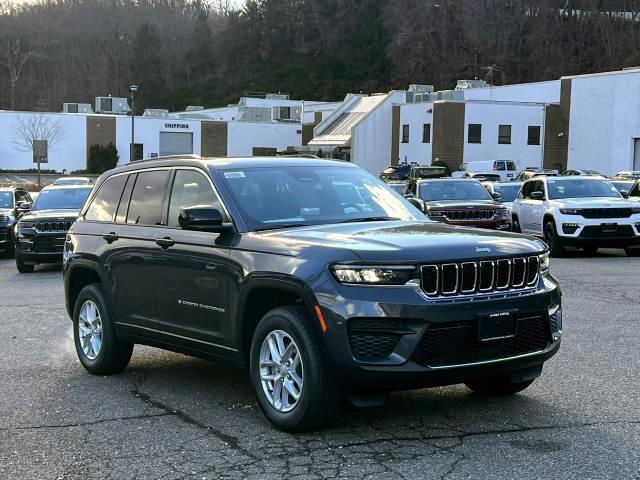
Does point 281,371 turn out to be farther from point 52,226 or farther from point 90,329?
point 52,226

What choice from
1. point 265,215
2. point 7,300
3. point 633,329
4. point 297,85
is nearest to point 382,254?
point 265,215

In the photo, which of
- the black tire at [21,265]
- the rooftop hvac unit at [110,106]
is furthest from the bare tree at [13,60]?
the black tire at [21,265]

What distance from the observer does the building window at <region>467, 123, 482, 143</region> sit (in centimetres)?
6034

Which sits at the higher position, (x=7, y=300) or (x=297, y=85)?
(x=297, y=85)

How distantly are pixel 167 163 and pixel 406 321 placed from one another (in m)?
2.89

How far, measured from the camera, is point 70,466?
485 cm

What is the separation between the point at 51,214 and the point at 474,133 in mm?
47456

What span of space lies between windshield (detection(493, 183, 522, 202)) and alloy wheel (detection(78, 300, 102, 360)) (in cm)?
1874

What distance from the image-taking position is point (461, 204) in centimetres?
1783

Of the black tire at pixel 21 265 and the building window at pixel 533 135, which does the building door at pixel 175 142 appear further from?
the black tire at pixel 21 265

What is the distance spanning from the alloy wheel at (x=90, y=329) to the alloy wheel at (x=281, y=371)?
7.79ft

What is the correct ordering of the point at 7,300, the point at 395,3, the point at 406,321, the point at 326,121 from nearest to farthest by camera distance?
the point at 406,321 < the point at 7,300 < the point at 326,121 < the point at 395,3

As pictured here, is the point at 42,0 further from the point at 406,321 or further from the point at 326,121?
the point at 406,321

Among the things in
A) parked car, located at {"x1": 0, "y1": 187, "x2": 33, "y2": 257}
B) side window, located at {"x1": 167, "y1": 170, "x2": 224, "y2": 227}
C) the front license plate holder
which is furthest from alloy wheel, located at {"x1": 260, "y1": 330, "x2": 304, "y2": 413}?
parked car, located at {"x1": 0, "y1": 187, "x2": 33, "y2": 257}
